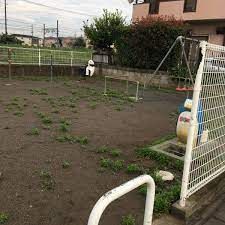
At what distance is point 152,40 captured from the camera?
495 inches

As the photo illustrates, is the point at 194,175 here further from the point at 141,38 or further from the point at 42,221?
the point at 141,38

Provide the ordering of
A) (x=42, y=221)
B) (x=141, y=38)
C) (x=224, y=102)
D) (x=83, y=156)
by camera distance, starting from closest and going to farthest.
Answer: (x=42, y=221) → (x=224, y=102) → (x=83, y=156) → (x=141, y=38)

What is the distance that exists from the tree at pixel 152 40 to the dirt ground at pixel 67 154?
509 cm

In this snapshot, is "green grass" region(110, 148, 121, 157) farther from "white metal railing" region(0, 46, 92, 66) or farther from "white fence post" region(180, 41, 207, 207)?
"white metal railing" region(0, 46, 92, 66)

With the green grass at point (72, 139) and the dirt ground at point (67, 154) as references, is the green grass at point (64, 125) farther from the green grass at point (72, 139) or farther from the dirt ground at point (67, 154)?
the green grass at point (72, 139)

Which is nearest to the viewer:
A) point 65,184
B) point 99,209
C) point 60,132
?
point 99,209

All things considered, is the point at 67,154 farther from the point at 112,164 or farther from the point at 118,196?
the point at 118,196

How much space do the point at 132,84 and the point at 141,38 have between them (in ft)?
7.32

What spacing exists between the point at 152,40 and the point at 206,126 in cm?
1020

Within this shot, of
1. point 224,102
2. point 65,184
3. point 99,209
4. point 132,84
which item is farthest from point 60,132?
point 132,84

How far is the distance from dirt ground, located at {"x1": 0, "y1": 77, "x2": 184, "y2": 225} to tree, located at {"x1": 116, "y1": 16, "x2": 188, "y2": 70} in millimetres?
5089

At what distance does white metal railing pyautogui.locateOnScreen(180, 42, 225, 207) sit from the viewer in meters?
2.51

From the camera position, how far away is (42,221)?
244 centimetres

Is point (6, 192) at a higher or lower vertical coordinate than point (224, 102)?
lower
